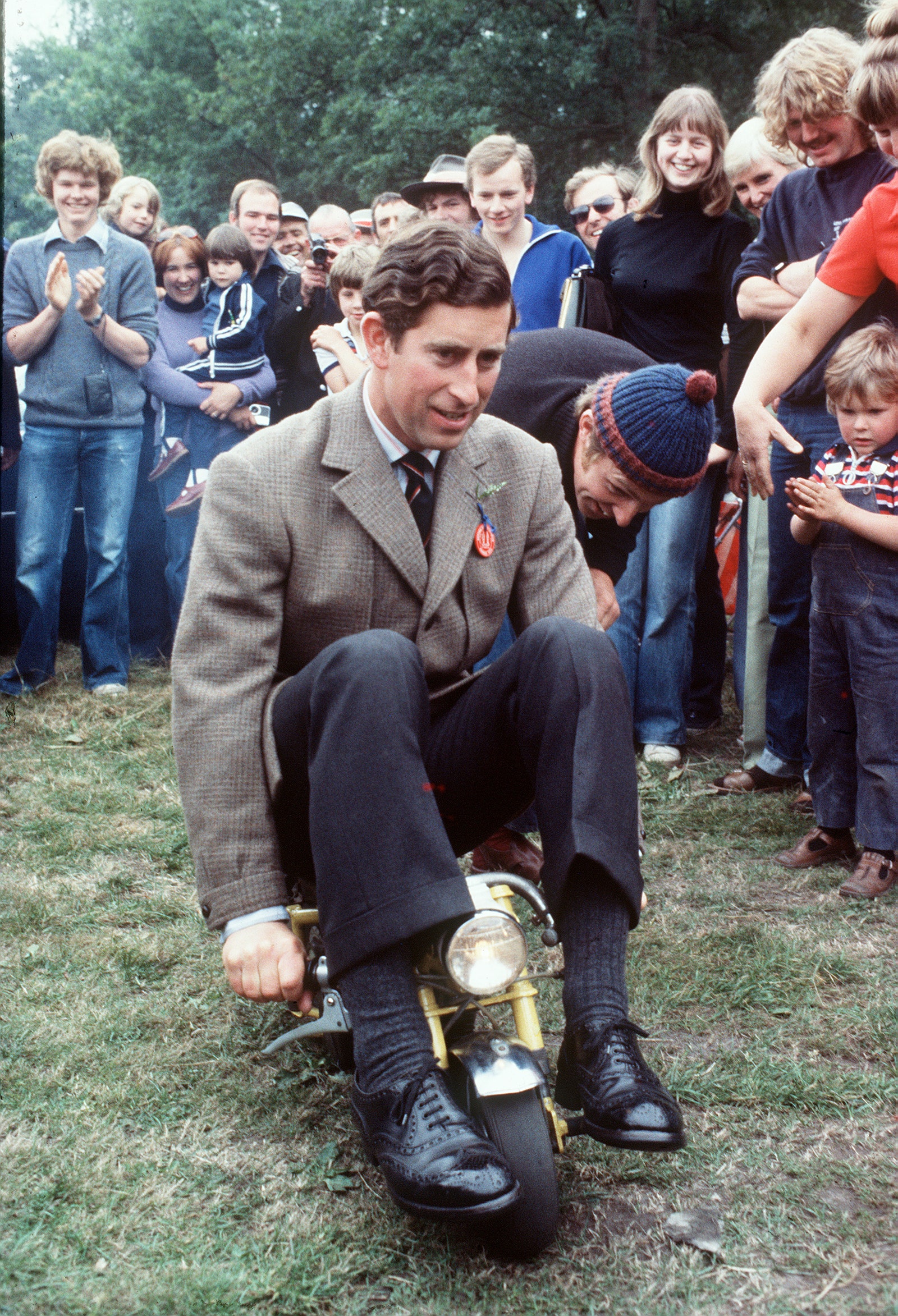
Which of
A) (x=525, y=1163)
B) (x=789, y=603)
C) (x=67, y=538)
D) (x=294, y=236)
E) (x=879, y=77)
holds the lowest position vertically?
(x=67, y=538)

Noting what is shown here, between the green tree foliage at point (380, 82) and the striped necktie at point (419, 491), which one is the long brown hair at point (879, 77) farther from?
the green tree foliage at point (380, 82)

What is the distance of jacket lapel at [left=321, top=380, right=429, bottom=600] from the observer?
7.18 feet

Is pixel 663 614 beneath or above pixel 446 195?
beneath

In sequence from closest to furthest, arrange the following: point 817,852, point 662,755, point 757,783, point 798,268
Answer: point 817,852, point 798,268, point 757,783, point 662,755

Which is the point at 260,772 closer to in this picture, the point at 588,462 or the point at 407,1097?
the point at 407,1097

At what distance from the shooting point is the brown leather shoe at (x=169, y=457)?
6.15 metres

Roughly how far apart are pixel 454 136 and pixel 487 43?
5.30 feet

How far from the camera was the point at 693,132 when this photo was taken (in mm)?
4500

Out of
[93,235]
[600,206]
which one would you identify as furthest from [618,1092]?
[600,206]

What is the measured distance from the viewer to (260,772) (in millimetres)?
2105

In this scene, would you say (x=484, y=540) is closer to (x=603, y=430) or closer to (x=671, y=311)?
(x=603, y=430)

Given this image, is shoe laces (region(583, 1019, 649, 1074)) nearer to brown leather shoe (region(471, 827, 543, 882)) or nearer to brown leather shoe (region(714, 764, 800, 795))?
brown leather shoe (region(471, 827, 543, 882))

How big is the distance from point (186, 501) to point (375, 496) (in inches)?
156

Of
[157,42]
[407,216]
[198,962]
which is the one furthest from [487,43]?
[198,962]
